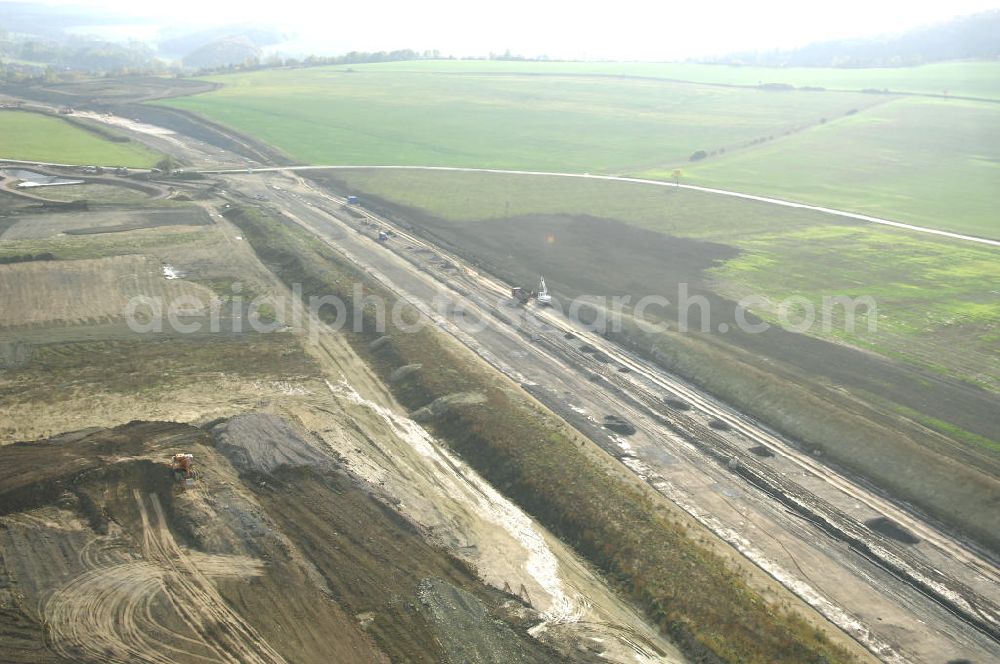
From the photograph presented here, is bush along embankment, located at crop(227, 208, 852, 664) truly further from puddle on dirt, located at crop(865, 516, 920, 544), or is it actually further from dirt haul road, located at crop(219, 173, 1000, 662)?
puddle on dirt, located at crop(865, 516, 920, 544)

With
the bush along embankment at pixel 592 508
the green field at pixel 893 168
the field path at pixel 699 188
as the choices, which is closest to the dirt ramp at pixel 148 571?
the bush along embankment at pixel 592 508

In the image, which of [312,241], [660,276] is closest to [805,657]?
[660,276]

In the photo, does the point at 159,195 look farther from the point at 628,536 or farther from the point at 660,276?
the point at 628,536

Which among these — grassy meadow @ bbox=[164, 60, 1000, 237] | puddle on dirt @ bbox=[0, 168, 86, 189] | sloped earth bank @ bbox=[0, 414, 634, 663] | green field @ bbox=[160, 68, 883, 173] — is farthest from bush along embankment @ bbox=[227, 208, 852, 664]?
green field @ bbox=[160, 68, 883, 173]

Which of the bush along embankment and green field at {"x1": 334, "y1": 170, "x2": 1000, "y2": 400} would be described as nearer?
the bush along embankment

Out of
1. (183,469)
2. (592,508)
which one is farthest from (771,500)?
(183,469)

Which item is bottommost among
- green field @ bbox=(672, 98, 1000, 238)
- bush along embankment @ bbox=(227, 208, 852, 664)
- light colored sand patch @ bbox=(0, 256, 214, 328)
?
bush along embankment @ bbox=(227, 208, 852, 664)

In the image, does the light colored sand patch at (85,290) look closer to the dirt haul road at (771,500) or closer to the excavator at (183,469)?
Result: the dirt haul road at (771,500)
